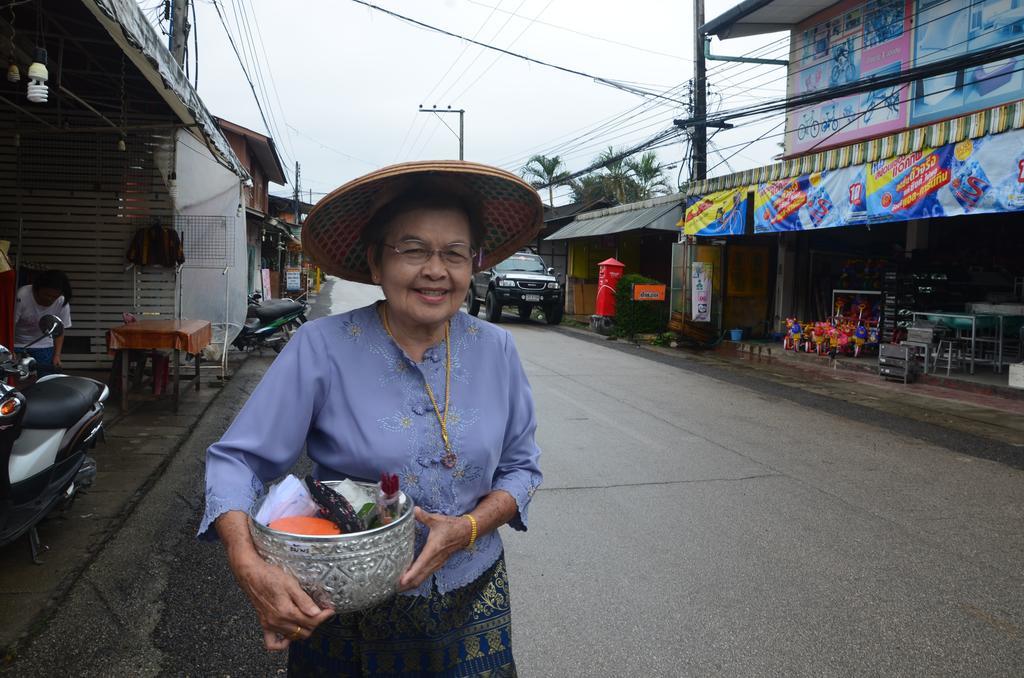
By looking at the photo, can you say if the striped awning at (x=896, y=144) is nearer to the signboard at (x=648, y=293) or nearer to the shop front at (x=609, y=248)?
the signboard at (x=648, y=293)

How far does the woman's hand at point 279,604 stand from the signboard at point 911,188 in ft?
32.6

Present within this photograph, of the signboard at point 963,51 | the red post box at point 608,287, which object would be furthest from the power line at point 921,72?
the red post box at point 608,287

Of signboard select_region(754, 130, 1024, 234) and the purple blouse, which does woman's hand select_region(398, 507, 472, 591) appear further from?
signboard select_region(754, 130, 1024, 234)

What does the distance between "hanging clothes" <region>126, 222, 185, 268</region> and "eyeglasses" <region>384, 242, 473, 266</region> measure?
342 inches

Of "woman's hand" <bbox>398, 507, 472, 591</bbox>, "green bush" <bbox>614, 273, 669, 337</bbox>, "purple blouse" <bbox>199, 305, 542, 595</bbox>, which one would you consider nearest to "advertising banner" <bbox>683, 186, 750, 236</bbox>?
"green bush" <bbox>614, 273, 669, 337</bbox>

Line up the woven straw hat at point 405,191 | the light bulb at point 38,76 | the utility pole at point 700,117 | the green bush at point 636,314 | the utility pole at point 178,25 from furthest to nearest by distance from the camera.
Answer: the green bush at point 636,314
the utility pole at point 700,117
the utility pole at point 178,25
the light bulb at point 38,76
the woven straw hat at point 405,191

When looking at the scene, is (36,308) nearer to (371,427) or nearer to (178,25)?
(178,25)

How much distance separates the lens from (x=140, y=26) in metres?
4.88

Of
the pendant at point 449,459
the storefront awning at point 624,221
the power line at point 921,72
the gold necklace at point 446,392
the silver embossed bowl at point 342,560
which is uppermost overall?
the power line at point 921,72

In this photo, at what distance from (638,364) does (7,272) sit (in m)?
9.48

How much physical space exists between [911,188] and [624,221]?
32.9 ft

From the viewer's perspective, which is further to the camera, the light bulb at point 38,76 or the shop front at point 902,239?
the shop front at point 902,239

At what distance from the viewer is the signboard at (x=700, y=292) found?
15.9 m

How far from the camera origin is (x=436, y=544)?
5.01 ft
